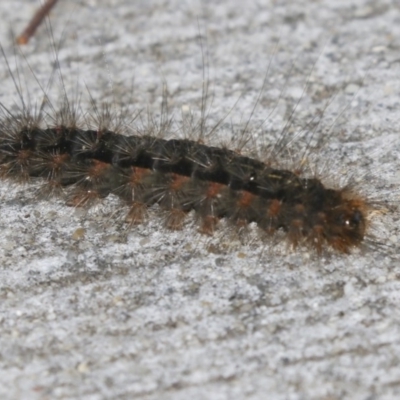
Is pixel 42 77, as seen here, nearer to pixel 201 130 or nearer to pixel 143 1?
pixel 143 1

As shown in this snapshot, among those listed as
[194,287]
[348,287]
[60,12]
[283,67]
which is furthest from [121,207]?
[60,12]

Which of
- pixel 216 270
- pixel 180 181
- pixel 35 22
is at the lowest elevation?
pixel 216 270

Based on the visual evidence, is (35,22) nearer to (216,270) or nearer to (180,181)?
(180,181)

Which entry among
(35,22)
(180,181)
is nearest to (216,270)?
(180,181)

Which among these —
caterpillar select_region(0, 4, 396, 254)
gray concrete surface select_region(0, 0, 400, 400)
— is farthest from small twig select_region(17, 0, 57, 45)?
caterpillar select_region(0, 4, 396, 254)

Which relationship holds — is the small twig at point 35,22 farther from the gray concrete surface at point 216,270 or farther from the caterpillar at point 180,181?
the caterpillar at point 180,181

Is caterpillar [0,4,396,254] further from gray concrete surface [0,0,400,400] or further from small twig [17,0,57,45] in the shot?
small twig [17,0,57,45]

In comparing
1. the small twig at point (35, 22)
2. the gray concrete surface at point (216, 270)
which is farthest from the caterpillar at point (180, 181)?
the small twig at point (35, 22)
